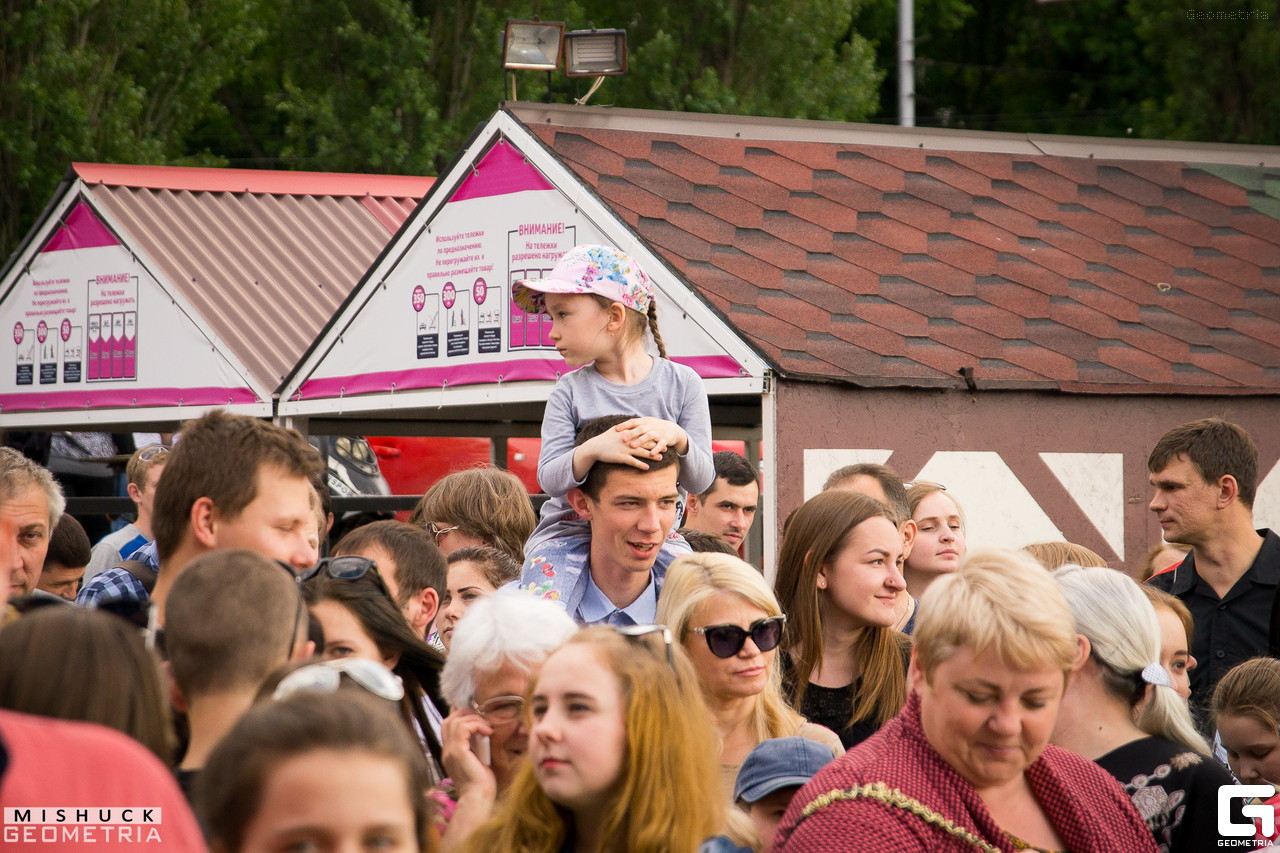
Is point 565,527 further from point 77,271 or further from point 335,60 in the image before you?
point 335,60

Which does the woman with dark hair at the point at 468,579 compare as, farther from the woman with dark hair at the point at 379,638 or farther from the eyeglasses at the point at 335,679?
the eyeglasses at the point at 335,679

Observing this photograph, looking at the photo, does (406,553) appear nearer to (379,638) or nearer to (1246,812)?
(379,638)

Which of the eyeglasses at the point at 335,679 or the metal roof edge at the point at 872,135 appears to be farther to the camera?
the metal roof edge at the point at 872,135

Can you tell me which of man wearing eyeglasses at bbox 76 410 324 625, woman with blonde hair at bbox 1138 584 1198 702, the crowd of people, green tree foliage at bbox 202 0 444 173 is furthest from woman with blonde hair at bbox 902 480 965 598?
green tree foliage at bbox 202 0 444 173

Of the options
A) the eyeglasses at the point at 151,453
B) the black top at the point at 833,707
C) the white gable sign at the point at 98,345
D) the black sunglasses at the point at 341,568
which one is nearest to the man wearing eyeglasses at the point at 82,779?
the black sunglasses at the point at 341,568

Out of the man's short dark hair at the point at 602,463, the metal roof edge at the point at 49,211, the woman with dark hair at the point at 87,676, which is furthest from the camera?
the metal roof edge at the point at 49,211

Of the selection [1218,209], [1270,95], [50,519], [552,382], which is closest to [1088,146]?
[1218,209]

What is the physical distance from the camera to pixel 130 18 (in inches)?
715

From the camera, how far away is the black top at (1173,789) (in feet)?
10.4

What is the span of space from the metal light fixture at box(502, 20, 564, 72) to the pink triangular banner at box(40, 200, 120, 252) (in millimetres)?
3361

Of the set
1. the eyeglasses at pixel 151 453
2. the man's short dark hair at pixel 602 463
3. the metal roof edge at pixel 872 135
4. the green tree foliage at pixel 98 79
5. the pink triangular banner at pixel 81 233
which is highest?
the green tree foliage at pixel 98 79

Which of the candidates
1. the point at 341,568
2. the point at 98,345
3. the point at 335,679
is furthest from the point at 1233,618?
the point at 98,345

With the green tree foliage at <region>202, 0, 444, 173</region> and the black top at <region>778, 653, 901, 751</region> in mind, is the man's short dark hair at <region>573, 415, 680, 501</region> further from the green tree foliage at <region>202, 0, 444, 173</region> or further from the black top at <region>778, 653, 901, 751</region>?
the green tree foliage at <region>202, 0, 444, 173</region>

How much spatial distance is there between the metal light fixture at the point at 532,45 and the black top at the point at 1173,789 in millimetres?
6219
